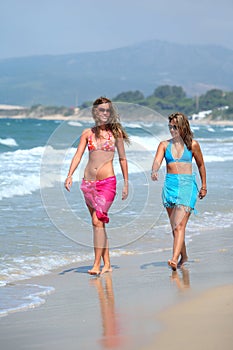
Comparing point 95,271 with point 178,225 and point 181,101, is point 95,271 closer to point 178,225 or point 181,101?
point 178,225

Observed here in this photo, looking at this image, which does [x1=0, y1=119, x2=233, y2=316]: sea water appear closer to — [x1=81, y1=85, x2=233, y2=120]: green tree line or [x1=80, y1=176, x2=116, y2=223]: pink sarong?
[x1=80, y1=176, x2=116, y2=223]: pink sarong

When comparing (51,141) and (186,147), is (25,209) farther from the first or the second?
(186,147)

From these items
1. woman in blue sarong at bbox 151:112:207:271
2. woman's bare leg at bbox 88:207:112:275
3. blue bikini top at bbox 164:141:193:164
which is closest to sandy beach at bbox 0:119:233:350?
woman's bare leg at bbox 88:207:112:275

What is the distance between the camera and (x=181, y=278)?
6.89m

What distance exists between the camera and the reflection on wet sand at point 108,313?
4.92m

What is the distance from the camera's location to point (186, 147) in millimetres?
7121

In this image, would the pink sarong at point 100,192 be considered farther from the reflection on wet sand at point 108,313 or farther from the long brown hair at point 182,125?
the long brown hair at point 182,125

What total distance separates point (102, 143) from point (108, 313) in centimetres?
185

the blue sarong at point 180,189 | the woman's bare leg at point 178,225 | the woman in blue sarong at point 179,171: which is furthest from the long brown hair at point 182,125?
the woman's bare leg at point 178,225

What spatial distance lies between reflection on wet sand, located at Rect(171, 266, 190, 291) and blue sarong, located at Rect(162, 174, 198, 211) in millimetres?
581

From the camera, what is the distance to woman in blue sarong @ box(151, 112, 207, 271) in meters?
7.03

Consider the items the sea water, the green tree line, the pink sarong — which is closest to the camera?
the pink sarong

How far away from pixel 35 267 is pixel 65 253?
0.81 meters

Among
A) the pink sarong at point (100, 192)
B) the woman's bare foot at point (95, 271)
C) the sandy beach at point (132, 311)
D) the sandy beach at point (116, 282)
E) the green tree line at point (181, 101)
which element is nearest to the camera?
the sandy beach at point (132, 311)
